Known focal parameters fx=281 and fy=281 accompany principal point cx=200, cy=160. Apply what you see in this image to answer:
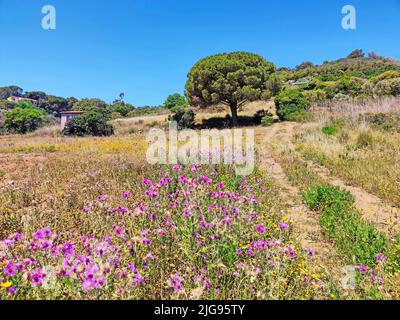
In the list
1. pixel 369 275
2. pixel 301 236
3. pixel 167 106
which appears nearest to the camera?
pixel 369 275

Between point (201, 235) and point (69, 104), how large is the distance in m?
87.3

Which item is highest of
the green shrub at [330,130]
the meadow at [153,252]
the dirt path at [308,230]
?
the green shrub at [330,130]

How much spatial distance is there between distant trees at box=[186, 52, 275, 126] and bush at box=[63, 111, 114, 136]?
807cm

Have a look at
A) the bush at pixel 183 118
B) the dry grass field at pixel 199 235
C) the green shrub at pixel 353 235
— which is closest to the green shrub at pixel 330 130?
the dry grass field at pixel 199 235

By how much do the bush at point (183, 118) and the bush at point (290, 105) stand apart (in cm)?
747

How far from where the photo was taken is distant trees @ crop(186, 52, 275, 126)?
70.8ft

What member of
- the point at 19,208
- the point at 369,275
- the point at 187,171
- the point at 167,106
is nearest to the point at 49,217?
the point at 19,208

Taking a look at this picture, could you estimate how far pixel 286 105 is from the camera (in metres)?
22.3

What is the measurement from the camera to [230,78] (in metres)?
21.6

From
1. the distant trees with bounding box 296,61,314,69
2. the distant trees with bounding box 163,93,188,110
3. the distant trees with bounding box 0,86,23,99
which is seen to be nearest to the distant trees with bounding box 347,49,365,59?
the distant trees with bounding box 296,61,314,69

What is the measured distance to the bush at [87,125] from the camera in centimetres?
2308

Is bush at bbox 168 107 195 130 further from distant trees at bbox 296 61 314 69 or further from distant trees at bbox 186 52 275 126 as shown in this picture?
distant trees at bbox 296 61 314 69

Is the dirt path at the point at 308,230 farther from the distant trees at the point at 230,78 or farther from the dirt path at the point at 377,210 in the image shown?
the distant trees at the point at 230,78

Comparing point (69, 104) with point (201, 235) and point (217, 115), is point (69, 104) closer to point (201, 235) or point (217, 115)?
point (217, 115)
